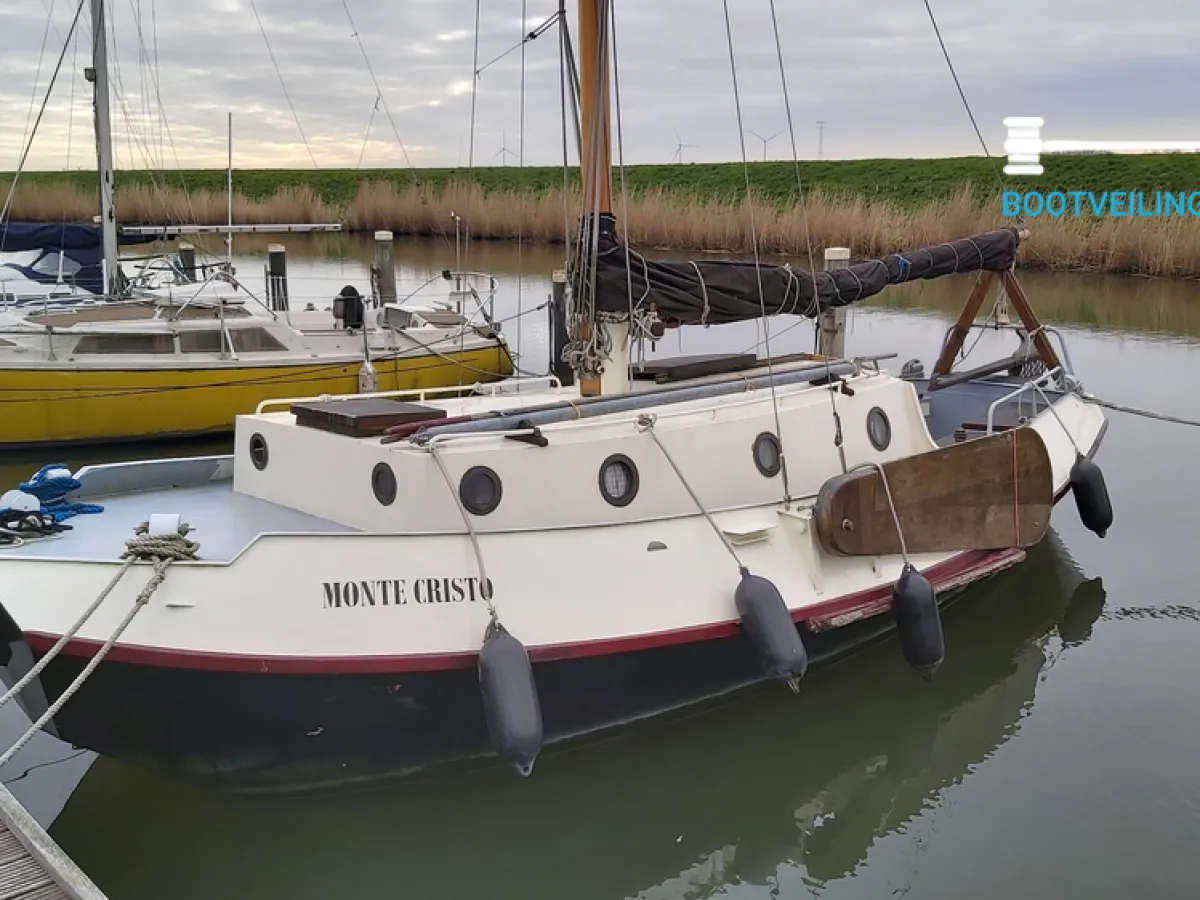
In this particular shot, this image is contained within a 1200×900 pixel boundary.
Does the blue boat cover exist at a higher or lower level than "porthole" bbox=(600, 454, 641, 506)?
higher

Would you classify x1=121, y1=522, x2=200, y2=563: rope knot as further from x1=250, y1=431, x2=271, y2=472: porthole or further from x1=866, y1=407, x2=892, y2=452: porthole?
x1=866, y1=407, x2=892, y2=452: porthole

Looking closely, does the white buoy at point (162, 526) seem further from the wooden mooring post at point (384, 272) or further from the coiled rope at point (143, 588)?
the wooden mooring post at point (384, 272)

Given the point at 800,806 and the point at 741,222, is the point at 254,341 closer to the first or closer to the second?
the point at 800,806

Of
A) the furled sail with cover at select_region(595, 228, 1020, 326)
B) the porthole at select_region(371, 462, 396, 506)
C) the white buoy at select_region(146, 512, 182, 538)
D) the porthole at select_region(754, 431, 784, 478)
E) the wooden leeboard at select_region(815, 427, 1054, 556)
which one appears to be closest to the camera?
the white buoy at select_region(146, 512, 182, 538)

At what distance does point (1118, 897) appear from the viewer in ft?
18.4

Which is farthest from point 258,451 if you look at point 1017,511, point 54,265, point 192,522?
point 54,265

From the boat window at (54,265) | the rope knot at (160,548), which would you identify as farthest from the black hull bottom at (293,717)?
the boat window at (54,265)

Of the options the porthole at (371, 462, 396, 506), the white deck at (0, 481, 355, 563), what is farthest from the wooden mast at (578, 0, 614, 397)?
the white deck at (0, 481, 355, 563)

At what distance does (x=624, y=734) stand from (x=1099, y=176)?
4861 centimetres

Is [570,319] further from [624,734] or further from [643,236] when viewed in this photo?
[643,236]

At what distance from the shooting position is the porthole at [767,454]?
7.40m

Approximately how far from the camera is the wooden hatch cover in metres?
6.84

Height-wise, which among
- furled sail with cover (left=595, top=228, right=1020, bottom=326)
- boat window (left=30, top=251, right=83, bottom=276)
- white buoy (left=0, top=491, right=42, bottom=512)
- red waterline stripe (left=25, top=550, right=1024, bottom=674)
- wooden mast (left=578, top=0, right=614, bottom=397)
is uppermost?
wooden mast (left=578, top=0, right=614, bottom=397)

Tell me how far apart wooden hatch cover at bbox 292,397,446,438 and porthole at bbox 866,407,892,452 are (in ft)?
10.2
